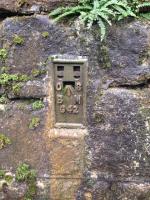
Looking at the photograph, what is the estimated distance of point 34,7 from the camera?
4293mm

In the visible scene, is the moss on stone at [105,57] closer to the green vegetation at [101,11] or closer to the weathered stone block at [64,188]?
the green vegetation at [101,11]

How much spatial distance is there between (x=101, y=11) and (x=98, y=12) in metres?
0.06

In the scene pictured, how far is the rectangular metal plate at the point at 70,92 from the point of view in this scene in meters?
Answer: 4.25

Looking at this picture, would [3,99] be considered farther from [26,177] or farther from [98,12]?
[98,12]

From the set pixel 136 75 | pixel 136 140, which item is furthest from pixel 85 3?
pixel 136 140

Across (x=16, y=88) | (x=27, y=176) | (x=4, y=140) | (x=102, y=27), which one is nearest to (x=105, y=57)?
(x=102, y=27)

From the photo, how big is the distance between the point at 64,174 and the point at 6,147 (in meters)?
0.75

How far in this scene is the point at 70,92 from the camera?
14.2 ft

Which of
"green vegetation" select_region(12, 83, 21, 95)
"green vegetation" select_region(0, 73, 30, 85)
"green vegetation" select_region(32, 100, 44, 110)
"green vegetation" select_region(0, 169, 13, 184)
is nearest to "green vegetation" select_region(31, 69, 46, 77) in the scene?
"green vegetation" select_region(0, 73, 30, 85)

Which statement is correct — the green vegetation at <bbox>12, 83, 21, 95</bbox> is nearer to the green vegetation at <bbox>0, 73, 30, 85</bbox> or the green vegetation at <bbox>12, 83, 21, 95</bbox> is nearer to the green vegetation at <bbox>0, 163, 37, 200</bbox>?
the green vegetation at <bbox>0, 73, 30, 85</bbox>

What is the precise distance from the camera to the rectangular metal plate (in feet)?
13.9

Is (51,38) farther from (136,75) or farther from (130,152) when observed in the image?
(130,152)

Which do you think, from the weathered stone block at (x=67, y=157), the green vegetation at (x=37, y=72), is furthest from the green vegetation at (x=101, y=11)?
the weathered stone block at (x=67, y=157)

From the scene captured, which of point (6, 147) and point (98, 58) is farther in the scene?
point (6, 147)
